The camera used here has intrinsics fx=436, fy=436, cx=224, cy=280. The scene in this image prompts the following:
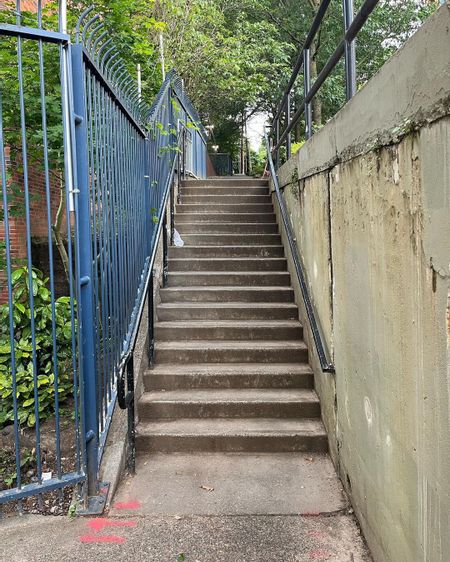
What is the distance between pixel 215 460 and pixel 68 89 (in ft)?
8.28

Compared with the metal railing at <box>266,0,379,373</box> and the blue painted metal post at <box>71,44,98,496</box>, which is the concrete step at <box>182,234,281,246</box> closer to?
the metal railing at <box>266,0,379,373</box>

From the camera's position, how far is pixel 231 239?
5.66 metres

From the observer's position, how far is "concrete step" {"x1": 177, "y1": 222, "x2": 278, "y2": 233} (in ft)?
19.2

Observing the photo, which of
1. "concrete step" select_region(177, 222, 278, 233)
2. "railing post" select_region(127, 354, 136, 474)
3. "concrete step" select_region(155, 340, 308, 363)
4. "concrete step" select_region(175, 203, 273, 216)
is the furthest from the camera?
"concrete step" select_region(175, 203, 273, 216)

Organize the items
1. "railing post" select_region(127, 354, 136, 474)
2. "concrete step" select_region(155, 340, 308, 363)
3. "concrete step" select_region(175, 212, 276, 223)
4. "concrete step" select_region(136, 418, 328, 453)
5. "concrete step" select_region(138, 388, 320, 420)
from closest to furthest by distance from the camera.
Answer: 1. "railing post" select_region(127, 354, 136, 474)
2. "concrete step" select_region(136, 418, 328, 453)
3. "concrete step" select_region(138, 388, 320, 420)
4. "concrete step" select_region(155, 340, 308, 363)
5. "concrete step" select_region(175, 212, 276, 223)

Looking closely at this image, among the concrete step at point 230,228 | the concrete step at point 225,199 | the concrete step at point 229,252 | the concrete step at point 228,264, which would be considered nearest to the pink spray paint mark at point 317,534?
the concrete step at point 228,264

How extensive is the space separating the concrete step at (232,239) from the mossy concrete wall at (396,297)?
2724mm

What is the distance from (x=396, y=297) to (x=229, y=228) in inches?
167

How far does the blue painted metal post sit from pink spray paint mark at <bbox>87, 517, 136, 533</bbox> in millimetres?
168

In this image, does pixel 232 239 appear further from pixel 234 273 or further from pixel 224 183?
pixel 224 183

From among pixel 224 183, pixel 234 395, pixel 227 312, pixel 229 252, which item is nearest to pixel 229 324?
pixel 227 312

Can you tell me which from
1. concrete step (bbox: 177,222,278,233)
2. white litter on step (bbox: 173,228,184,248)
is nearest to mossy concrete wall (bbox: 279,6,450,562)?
white litter on step (bbox: 173,228,184,248)

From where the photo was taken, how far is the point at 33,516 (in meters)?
2.43

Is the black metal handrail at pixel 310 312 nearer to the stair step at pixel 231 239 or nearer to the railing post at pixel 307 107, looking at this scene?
the stair step at pixel 231 239
